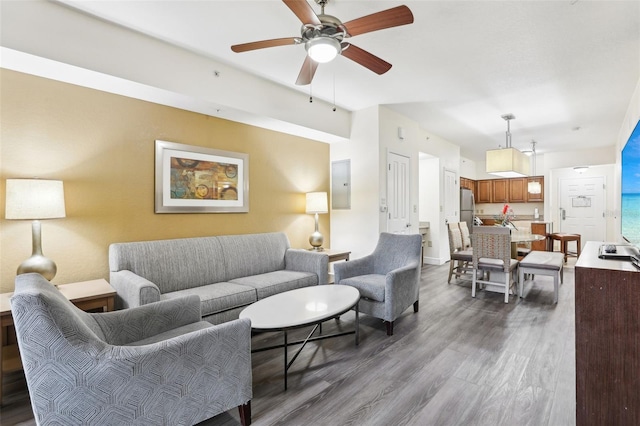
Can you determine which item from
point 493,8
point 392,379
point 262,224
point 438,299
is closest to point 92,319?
point 392,379

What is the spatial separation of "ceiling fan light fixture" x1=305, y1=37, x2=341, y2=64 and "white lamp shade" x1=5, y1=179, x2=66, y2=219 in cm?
208

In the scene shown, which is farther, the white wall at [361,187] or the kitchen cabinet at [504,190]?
the kitchen cabinet at [504,190]

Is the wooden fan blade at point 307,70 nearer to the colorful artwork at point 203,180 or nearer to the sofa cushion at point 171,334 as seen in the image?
the colorful artwork at point 203,180

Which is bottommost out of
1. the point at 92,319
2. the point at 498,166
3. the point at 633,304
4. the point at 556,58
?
the point at 92,319

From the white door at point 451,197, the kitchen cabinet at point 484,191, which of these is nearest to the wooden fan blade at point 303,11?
the white door at point 451,197

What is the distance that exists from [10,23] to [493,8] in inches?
133

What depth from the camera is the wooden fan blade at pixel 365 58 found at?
7.04 feet

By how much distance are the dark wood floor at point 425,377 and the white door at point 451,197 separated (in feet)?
11.4

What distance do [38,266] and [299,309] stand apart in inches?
73.3

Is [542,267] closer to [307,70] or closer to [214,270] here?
[307,70]

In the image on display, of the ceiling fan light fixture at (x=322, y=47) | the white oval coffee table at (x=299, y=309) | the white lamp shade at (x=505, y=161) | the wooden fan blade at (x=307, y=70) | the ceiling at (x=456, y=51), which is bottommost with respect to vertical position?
the white oval coffee table at (x=299, y=309)

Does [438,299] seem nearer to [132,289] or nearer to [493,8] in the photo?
[493,8]

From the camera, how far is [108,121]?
9.16 ft

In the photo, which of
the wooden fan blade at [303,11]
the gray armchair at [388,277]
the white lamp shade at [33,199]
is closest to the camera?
the wooden fan blade at [303,11]
